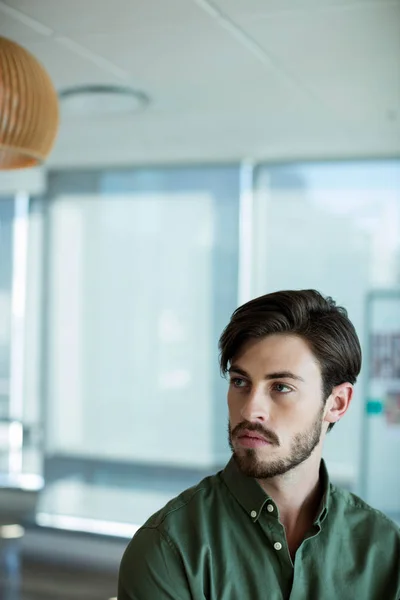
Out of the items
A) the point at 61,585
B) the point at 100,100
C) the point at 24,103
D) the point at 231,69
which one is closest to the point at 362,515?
the point at 24,103

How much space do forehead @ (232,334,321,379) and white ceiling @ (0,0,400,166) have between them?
1.71 metres

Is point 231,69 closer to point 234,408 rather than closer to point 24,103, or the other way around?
point 24,103

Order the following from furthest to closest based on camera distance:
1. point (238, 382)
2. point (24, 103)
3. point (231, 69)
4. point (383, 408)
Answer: point (383, 408) → point (231, 69) → point (24, 103) → point (238, 382)

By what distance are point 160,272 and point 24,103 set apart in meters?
3.67

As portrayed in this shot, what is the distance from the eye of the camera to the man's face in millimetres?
1591

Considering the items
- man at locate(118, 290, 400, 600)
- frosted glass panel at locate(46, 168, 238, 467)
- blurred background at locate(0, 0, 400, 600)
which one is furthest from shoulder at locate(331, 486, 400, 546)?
frosted glass panel at locate(46, 168, 238, 467)

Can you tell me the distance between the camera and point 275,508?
160 cm

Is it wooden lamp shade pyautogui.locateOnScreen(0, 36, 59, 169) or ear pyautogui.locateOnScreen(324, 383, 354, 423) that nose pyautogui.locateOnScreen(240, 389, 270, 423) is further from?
wooden lamp shade pyautogui.locateOnScreen(0, 36, 59, 169)

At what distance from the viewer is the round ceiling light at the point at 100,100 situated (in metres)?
4.32

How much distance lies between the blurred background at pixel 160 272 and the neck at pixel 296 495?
2.55 meters

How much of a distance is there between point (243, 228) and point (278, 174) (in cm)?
47

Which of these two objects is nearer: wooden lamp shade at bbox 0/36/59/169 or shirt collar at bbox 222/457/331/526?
shirt collar at bbox 222/457/331/526

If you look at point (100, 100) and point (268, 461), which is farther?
point (100, 100)

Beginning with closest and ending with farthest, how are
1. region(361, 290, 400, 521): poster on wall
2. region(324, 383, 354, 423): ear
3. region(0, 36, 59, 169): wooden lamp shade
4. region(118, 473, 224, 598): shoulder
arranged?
1. region(118, 473, 224, 598): shoulder
2. region(324, 383, 354, 423): ear
3. region(0, 36, 59, 169): wooden lamp shade
4. region(361, 290, 400, 521): poster on wall
